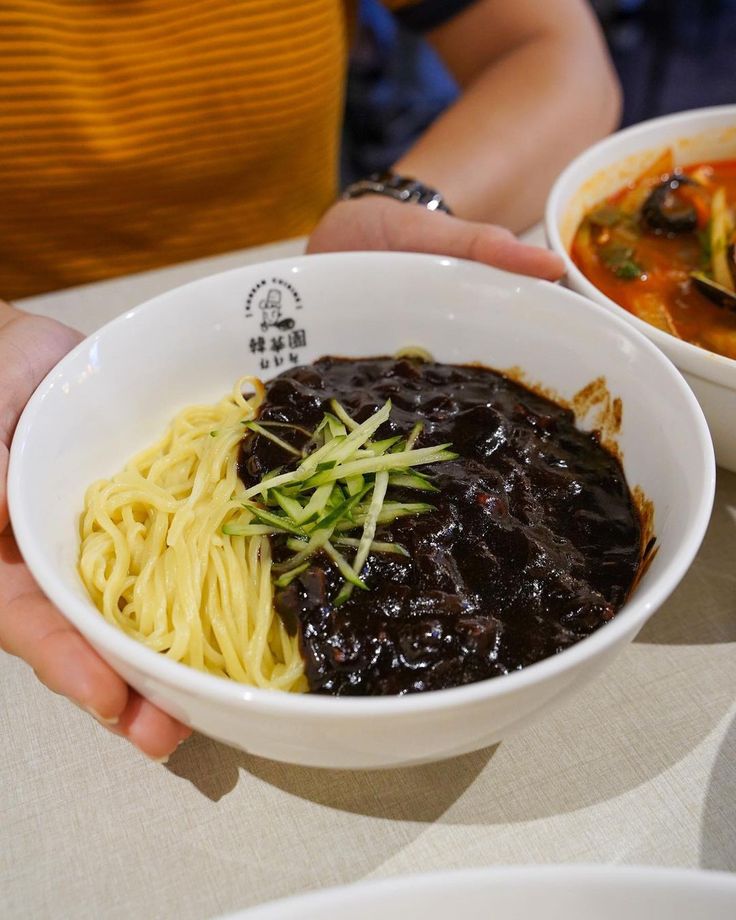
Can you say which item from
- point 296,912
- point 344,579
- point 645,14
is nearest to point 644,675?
point 344,579

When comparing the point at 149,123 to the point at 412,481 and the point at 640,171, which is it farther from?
the point at 412,481

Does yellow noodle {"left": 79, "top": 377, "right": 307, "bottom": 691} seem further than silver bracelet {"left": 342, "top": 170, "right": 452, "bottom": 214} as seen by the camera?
No

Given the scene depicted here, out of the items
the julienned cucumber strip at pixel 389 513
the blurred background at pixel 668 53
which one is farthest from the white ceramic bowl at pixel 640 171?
the blurred background at pixel 668 53

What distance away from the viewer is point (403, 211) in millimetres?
2217

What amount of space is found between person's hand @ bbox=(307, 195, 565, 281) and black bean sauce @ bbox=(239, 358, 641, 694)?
32 centimetres

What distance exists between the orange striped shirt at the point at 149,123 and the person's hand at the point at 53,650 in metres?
1.24

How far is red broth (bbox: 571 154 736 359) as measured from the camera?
1999mm

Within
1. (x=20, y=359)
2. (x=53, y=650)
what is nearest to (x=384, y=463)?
(x=53, y=650)

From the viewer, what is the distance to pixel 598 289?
6.74 feet

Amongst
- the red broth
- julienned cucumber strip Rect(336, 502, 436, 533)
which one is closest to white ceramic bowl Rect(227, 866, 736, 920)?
julienned cucumber strip Rect(336, 502, 436, 533)

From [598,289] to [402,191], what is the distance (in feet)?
2.55

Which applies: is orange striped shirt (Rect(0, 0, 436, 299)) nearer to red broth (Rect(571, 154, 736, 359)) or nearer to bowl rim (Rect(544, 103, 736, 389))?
bowl rim (Rect(544, 103, 736, 389))

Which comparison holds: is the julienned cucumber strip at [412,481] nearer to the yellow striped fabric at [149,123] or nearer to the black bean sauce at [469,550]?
the black bean sauce at [469,550]

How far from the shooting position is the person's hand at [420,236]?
1.88 m
